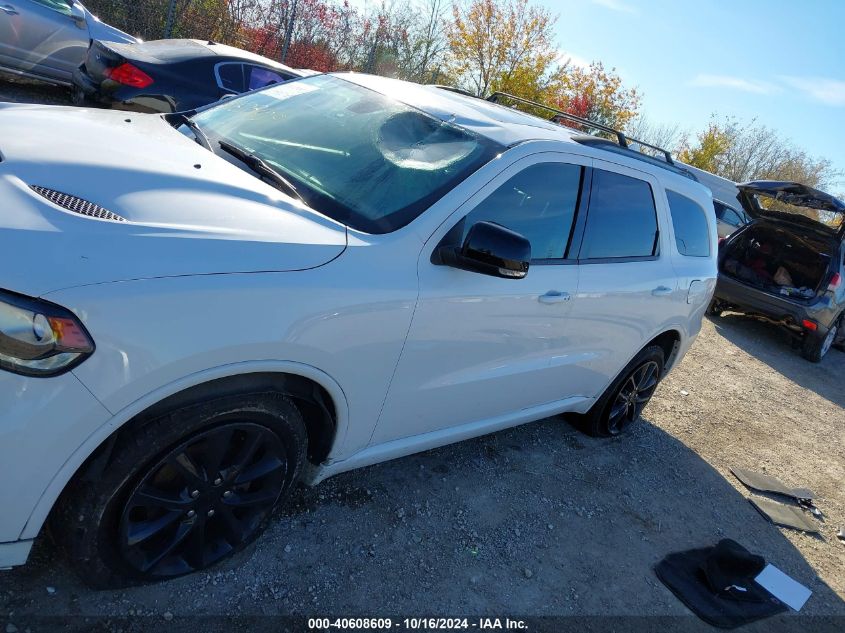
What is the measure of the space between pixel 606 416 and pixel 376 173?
8.43 feet

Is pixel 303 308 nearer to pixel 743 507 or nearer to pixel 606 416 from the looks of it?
pixel 606 416

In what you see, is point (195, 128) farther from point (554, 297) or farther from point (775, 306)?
point (775, 306)

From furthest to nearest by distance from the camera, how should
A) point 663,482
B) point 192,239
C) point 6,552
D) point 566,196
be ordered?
point 663,482 → point 566,196 → point 192,239 → point 6,552

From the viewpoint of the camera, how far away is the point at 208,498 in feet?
7.22

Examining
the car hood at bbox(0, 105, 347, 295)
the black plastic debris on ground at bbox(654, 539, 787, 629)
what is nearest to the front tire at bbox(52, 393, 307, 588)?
the car hood at bbox(0, 105, 347, 295)

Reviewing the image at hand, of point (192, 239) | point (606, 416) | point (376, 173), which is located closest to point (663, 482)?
point (606, 416)

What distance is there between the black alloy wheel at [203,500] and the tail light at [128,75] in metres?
5.43

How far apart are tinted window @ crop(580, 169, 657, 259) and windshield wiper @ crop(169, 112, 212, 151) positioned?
75.2 inches

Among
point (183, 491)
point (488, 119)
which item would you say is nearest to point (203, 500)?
point (183, 491)

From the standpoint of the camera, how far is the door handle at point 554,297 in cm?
300

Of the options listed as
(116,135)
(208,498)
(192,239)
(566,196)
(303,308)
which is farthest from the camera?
(566,196)

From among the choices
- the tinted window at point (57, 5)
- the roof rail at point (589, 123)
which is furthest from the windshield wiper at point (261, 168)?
the tinted window at point (57, 5)

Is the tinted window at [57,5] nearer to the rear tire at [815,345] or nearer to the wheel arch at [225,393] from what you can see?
the wheel arch at [225,393]

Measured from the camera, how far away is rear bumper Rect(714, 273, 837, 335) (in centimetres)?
818
